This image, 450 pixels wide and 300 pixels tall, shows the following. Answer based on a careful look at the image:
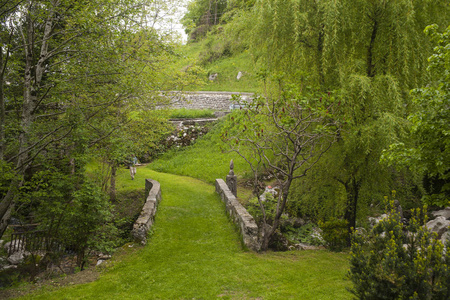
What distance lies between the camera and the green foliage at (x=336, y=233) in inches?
291

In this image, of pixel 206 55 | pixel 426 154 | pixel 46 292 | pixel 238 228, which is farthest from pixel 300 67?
pixel 206 55

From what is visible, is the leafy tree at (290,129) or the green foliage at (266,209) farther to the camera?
the green foliage at (266,209)

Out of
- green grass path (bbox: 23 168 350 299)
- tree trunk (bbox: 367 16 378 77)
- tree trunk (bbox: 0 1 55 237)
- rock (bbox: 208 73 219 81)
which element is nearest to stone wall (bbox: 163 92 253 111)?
rock (bbox: 208 73 219 81)

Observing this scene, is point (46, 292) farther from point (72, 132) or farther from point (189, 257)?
point (72, 132)

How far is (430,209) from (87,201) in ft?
39.9

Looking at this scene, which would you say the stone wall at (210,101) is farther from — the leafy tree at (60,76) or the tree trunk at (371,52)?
the tree trunk at (371,52)

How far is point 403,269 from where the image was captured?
11.0 ft

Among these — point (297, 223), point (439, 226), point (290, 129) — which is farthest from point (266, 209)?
point (439, 226)

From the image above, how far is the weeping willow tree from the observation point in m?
6.54

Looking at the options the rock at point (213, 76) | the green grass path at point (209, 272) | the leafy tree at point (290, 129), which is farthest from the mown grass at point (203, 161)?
the rock at point (213, 76)

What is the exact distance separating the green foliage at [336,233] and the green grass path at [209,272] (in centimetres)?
47

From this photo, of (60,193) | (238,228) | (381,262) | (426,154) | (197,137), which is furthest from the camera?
(197,137)

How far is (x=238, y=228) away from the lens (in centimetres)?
809

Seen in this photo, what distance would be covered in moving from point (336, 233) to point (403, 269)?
164 inches
